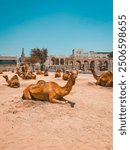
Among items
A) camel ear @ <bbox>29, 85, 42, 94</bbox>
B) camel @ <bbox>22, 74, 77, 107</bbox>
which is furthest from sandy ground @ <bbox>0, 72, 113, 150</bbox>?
camel ear @ <bbox>29, 85, 42, 94</bbox>

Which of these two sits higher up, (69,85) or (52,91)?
(69,85)

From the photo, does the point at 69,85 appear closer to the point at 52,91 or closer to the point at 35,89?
the point at 52,91

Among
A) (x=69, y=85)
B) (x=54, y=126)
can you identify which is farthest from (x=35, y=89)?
(x=54, y=126)

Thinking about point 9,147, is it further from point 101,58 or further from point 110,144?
point 101,58

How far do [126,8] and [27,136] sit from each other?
269cm

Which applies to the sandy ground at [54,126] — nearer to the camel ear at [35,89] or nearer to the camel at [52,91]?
the camel at [52,91]

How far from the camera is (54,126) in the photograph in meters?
4.79

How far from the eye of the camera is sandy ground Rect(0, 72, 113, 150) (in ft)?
12.9

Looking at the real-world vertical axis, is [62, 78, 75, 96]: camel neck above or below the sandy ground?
above

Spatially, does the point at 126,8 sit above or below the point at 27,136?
above

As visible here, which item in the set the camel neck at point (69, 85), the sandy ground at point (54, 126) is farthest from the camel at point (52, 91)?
the sandy ground at point (54, 126)

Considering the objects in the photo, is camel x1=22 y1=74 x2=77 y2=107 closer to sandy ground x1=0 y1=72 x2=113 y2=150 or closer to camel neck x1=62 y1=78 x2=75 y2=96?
camel neck x1=62 y1=78 x2=75 y2=96

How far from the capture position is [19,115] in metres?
5.56

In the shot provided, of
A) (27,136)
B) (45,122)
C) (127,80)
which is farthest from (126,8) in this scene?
(45,122)
